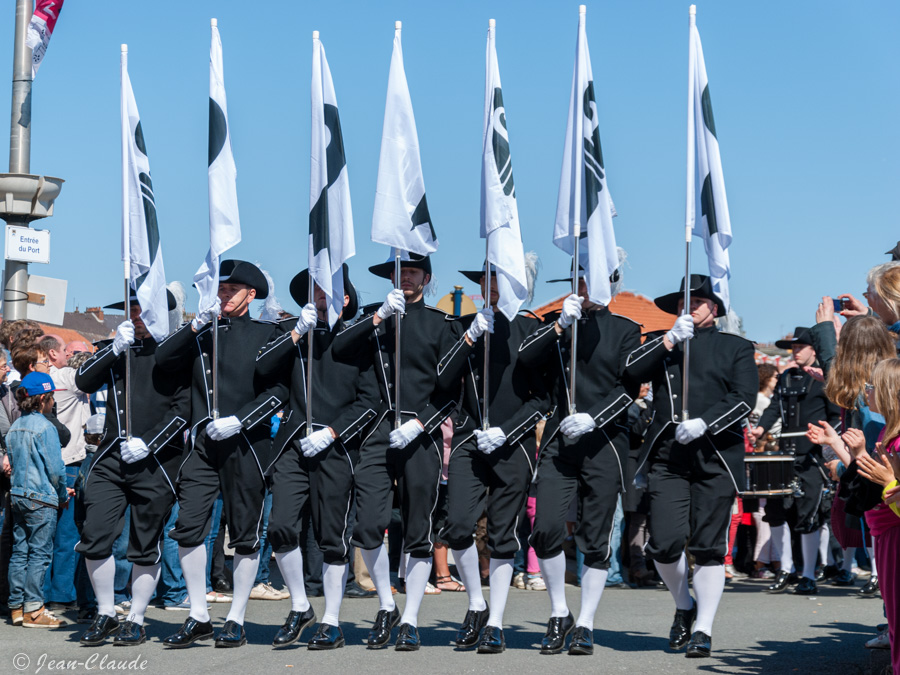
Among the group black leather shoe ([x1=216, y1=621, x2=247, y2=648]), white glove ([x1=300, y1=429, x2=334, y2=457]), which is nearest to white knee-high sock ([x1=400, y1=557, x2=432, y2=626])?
white glove ([x1=300, y1=429, x2=334, y2=457])

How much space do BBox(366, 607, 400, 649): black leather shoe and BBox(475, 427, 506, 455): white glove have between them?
47.7 inches

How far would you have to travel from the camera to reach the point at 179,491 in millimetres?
7629

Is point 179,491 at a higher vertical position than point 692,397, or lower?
lower

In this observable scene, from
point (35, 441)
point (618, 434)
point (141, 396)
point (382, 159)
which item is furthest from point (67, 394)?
point (618, 434)

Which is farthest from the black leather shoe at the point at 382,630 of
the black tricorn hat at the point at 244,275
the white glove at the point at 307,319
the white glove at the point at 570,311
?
the black tricorn hat at the point at 244,275

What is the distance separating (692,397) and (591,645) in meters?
1.62

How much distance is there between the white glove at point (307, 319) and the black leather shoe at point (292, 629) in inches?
70.3

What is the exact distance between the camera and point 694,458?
7.14 meters

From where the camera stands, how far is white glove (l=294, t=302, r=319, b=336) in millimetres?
7371

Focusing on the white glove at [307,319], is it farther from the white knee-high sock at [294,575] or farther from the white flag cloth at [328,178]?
the white knee-high sock at [294,575]

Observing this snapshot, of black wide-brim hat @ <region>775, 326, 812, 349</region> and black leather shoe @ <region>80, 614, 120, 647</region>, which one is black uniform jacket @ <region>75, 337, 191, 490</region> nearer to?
black leather shoe @ <region>80, 614, 120, 647</region>

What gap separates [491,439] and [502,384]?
1.40ft

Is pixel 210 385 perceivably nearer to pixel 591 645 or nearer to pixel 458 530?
pixel 458 530

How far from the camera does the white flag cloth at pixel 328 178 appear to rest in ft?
25.2
